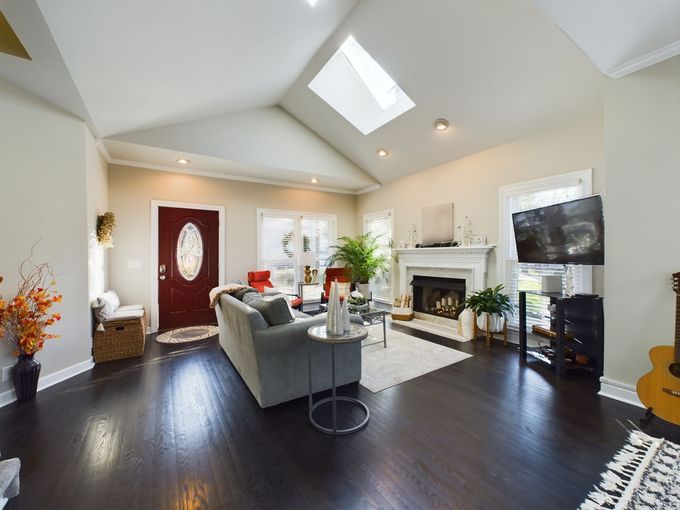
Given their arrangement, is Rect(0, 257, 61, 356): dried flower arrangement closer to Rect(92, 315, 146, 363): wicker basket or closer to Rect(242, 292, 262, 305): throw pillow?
Rect(92, 315, 146, 363): wicker basket

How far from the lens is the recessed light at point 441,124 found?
4.01 meters

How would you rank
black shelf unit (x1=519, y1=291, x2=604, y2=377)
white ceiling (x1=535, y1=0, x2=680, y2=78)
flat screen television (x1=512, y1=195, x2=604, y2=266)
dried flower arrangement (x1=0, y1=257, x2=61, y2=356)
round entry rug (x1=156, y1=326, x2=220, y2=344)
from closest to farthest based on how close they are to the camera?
1. white ceiling (x1=535, y1=0, x2=680, y2=78)
2. dried flower arrangement (x1=0, y1=257, x2=61, y2=356)
3. flat screen television (x1=512, y1=195, x2=604, y2=266)
4. black shelf unit (x1=519, y1=291, x2=604, y2=377)
5. round entry rug (x1=156, y1=326, x2=220, y2=344)

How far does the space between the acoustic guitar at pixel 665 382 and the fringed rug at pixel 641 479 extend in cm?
22

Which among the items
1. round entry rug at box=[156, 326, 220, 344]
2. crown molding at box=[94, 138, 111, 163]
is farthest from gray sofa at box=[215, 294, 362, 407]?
crown molding at box=[94, 138, 111, 163]

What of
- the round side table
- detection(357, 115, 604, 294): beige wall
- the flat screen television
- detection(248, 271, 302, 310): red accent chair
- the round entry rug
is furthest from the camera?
detection(248, 271, 302, 310): red accent chair

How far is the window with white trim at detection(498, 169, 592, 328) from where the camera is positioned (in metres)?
3.32

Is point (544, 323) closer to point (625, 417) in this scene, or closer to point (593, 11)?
point (625, 417)

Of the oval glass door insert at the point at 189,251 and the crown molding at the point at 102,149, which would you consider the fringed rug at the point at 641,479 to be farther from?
the crown molding at the point at 102,149

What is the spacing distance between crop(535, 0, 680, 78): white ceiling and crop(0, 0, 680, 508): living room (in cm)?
2

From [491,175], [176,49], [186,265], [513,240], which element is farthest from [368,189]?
[176,49]

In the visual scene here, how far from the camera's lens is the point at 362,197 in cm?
676

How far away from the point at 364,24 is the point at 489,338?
13.6ft

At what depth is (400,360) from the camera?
3.32 metres

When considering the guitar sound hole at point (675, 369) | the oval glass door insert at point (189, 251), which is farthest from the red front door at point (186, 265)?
the guitar sound hole at point (675, 369)
